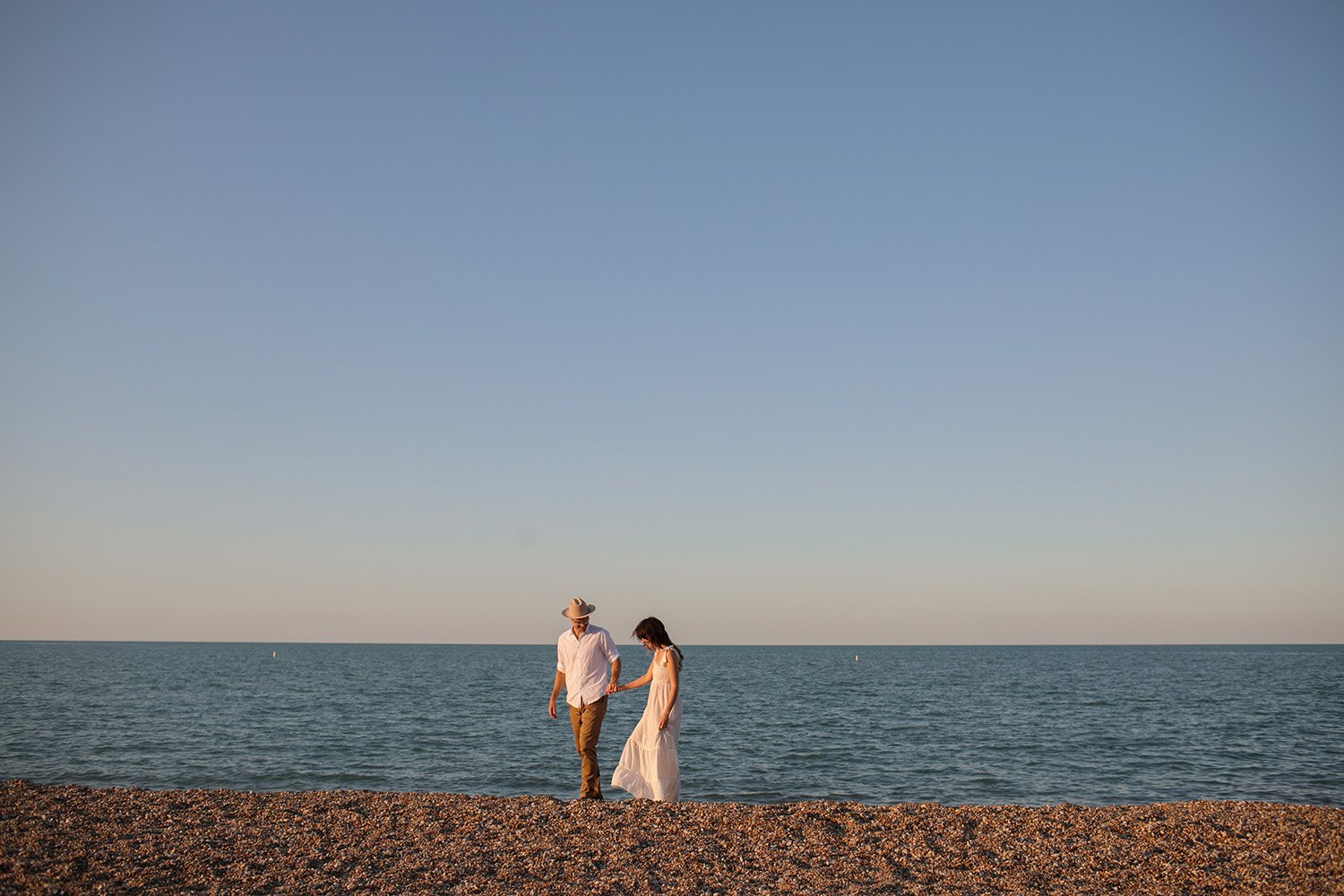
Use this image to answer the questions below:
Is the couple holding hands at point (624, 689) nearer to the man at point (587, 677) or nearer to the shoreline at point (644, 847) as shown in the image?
the man at point (587, 677)

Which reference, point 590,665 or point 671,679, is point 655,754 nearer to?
point 671,679

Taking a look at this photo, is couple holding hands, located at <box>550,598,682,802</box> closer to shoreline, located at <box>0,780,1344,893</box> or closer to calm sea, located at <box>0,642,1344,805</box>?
shoreline, located at <box>0,780,1344,893</box>

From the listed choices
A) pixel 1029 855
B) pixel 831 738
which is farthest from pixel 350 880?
pixel 831 738

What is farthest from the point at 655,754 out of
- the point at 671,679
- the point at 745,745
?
the point at 745,745

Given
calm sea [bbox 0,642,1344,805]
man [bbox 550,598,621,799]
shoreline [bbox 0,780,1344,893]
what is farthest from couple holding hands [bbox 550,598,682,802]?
calm sea [bbox 0,642,1344,805]

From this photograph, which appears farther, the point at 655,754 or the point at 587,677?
the point at 587,677

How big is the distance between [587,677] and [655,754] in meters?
1.21

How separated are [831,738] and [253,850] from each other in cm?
1869

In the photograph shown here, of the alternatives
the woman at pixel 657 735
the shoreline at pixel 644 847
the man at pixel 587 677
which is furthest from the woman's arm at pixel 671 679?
the shoreline at pixel 644 847

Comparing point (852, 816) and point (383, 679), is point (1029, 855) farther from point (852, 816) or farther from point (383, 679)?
point (383, 679)

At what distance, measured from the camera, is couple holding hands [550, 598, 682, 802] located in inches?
409

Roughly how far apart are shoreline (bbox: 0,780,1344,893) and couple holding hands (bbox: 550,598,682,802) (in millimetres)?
511

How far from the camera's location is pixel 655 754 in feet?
34.6

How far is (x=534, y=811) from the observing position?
988 centimetres
